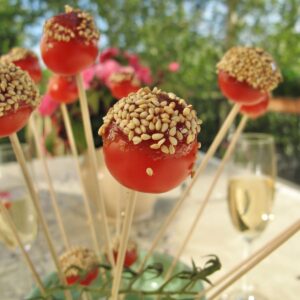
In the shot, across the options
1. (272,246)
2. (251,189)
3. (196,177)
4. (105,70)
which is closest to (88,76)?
(105,70)

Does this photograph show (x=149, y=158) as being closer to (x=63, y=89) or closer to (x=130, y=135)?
(x=130, y=135)

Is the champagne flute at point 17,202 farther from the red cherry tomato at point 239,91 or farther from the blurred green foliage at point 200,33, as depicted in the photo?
the blurred green foliage at point 200,33

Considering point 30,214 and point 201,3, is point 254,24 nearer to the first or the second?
point 201,3

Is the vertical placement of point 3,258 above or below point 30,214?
below

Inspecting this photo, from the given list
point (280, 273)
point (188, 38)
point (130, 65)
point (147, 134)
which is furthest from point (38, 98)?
point (188, 38)

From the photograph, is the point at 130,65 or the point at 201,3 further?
the point at 201,3

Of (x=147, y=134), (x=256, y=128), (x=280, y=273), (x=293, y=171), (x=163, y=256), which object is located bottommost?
(x=293, y=171)

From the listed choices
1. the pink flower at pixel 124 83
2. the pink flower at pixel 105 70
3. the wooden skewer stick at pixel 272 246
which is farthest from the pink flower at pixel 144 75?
the wooden skewer stick at pixel 272 246

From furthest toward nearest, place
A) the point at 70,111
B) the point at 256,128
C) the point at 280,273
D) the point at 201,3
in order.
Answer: the point at 201,3
the point at 256,128
the point at 70,111
the point at 280,273
